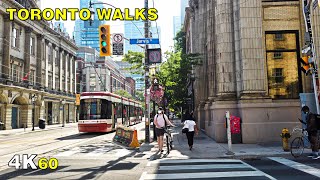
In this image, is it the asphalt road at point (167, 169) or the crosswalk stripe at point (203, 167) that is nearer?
the asphalt road at point (167, 169)

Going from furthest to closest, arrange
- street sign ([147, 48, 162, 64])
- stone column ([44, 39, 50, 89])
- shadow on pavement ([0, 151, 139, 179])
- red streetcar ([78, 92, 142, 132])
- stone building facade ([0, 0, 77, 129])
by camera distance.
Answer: stone column ([44, 39, 50, 89])
stone building facade ([0, 0, 77, 129])
red streetcar ([78, 92, 142, 132])
street sign ([147, 48, 162, 64])
shadow on pavement ([0, 151, 139, 179])

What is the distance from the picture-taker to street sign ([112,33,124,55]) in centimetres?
1608

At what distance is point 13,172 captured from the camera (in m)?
8.41

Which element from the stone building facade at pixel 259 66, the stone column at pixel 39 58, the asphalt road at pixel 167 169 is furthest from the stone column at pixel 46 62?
the asphalt road at pixel 167 169

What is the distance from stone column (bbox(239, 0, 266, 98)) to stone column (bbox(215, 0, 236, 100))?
0.74m

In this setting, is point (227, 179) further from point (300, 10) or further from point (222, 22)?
point (300, 10)

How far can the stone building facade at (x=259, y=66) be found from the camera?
1516 cm

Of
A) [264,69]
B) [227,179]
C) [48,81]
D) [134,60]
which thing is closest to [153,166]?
[227,179]

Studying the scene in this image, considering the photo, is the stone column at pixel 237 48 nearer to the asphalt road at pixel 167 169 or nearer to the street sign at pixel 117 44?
the asphalt road at pixel 167 169

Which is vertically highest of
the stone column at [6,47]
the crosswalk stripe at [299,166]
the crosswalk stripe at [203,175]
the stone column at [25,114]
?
the stone column at [6,47]

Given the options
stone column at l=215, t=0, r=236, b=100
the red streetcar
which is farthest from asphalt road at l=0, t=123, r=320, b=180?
the red streetcar

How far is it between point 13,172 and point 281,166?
8.08m

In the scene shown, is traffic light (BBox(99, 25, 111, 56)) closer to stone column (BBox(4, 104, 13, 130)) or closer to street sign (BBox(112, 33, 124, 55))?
street sign (BBox(112, 33, 124, 55))

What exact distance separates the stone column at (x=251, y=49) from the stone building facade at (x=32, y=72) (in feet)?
94.2
